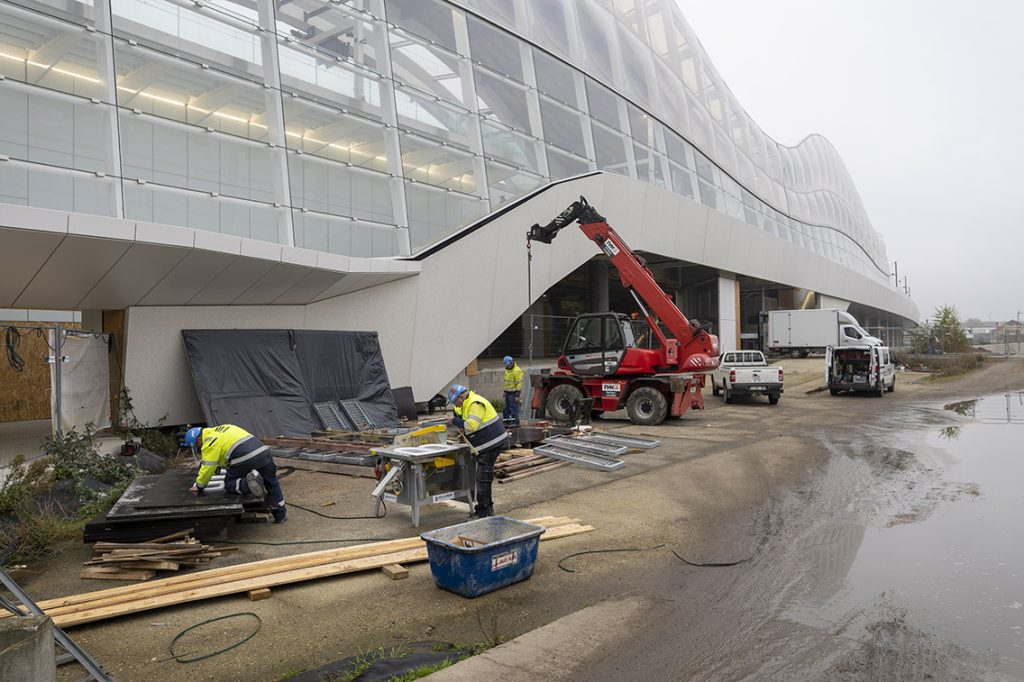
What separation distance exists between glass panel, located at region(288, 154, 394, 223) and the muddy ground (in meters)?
7.39

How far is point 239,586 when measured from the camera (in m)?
5.26

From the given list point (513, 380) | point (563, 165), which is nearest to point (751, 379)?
point (563, 165)

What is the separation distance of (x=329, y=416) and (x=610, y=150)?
15.6 metres

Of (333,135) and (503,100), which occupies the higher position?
(503,100)

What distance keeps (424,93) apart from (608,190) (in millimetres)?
7847

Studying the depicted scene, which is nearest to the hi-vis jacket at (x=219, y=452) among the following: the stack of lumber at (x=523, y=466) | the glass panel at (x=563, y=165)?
the stack of lumber at (x=523, y=466)

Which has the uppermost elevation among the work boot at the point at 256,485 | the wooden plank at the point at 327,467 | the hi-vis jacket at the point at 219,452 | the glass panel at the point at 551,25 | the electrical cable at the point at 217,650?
the glass panel at the point at 551,25

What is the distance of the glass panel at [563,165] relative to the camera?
70.0 feet

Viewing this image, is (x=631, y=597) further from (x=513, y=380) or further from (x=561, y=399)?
(x=561, y=399)

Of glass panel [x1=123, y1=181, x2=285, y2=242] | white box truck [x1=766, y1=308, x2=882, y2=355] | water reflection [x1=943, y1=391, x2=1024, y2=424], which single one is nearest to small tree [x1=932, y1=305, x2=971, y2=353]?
white box truck [x1=766, y1=308, x2=882, y2=355]

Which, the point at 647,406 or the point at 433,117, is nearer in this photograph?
the point at 647,406

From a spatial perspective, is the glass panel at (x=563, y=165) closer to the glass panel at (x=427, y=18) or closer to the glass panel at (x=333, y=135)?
the glass panel at (x=427, y=18)

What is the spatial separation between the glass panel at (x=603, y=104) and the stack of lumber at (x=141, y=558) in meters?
21.1

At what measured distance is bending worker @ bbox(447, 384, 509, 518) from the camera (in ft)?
23.9
